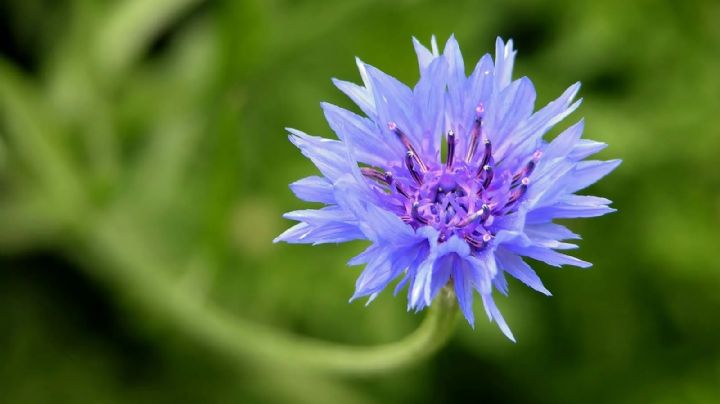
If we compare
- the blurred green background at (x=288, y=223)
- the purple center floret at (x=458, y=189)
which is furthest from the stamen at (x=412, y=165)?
the blurred green background at (x=288, y=223)

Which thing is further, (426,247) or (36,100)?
(36,100)

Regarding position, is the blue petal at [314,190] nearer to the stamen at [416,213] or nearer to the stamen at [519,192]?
the stamen at [416,213]

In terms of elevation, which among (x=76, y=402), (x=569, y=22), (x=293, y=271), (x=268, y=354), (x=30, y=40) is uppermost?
(x=569, y=22)

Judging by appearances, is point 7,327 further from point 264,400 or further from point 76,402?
point 264,400

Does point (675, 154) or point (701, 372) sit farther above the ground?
point (675, 154)

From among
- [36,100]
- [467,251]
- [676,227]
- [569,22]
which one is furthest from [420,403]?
[467,251]

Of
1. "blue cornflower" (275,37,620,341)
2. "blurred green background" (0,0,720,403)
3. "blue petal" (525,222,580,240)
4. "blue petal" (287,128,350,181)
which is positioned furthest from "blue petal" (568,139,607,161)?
"blurred green background" (0,0,720,403)
